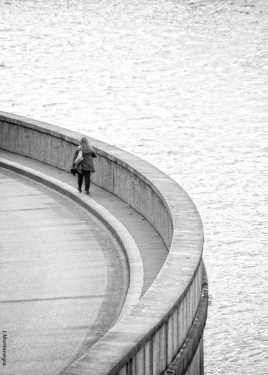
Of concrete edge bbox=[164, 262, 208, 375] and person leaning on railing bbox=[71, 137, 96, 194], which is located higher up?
person leaning on railing bbox=[71, 137, 96, 194]

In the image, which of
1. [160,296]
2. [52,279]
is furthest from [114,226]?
[160,296]

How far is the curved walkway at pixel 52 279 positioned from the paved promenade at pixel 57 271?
12 millimetres

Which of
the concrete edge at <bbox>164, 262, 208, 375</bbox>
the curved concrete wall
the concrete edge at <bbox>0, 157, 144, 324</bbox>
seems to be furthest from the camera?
the concrete edge at <bbox>0, 157, 144, 324</bbox>

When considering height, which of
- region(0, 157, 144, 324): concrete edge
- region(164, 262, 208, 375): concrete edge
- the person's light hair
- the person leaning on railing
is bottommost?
region(164, 262, 208, 375): concrete edge

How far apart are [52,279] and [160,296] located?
4.65m

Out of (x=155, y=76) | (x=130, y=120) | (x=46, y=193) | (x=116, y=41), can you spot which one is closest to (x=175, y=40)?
(x=116, y=41)

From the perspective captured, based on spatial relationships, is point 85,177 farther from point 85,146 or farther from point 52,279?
point 52,279

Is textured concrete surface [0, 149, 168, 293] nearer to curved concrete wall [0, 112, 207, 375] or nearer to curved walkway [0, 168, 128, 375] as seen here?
curved concrete wall [0, 112, 207, 375]

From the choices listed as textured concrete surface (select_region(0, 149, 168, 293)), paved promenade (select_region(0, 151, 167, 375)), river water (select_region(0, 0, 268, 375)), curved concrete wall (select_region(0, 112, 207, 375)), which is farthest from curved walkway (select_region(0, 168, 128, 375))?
river water (select_region(0, 0, 268, 375))

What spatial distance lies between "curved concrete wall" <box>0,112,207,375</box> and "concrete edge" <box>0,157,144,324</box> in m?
0.46

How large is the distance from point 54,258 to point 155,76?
3586 centimetres

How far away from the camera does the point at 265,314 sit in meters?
20.0

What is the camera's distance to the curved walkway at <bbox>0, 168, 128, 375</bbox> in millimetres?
14312

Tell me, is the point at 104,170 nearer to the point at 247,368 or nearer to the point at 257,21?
the point at 247,368
